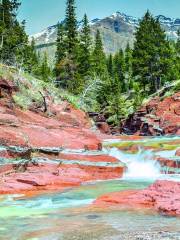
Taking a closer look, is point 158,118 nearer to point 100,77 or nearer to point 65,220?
point 100,77

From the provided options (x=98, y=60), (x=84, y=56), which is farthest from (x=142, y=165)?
(x=98, y=60)

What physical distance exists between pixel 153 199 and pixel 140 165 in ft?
36.1

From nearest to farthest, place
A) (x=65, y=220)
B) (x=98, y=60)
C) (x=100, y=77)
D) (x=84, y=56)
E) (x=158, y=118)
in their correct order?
(x=65, y=220), (x=158, y=118), (x=100, y=77), (x=84, y=56), (x=98, y=60)

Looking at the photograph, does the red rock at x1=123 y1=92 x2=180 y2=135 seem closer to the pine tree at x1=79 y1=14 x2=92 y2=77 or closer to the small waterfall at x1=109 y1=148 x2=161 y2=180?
the small waterfall at x1=109 y1=148 x2=161 y2=180

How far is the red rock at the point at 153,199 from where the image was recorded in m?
13.0

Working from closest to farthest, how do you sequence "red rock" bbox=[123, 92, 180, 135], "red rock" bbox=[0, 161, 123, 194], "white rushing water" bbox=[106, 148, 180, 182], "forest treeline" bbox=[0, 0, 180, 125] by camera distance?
"red rock" bbox=[0, 161, 123, 194]
"white rushing water" bbox=[106, 148, 180, 182]
"red rock" bbox=[123, 92, 180, 135]
"forest treeline" bbox=[0, 0, 180, 125]

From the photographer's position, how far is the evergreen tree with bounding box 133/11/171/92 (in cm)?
6854

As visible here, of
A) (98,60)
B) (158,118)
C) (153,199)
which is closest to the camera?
(153,199)

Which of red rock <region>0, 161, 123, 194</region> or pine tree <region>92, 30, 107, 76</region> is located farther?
pine tree <region>92, 30, 107, 76</region>

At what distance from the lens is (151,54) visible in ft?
227

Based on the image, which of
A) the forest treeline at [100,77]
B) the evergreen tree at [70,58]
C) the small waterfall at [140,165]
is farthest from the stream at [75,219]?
the evergreen tree at [70,58]

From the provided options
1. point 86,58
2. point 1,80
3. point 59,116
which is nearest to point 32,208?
point 1,80

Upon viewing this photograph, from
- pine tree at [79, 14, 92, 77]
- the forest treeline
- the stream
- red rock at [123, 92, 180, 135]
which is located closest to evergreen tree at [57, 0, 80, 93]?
the forest treeline

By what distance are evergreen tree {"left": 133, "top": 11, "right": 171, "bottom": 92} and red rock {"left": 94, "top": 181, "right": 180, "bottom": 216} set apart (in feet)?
176
